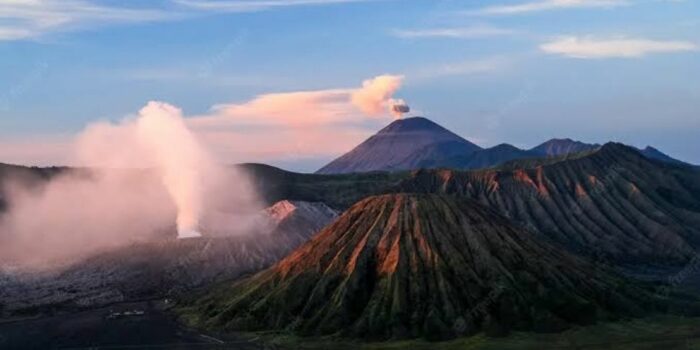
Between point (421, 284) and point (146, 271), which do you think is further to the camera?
point (146, 271)

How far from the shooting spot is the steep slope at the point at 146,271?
152750mm

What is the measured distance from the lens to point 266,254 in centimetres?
18600

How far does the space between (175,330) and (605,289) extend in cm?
6912

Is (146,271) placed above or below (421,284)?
above

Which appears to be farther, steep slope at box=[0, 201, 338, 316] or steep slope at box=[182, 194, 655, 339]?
steep slope at box=[0, 201, 338, 316]

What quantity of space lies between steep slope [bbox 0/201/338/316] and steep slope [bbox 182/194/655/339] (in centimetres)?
2255

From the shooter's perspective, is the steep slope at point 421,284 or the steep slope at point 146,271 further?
the steep slope at point 146,271

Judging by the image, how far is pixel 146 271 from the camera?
17212 cm

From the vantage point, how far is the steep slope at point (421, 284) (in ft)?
390

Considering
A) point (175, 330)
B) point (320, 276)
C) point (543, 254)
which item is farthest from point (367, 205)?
point (175, 330)

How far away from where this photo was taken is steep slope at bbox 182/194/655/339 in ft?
390

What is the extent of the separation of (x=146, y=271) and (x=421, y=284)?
2826 inches

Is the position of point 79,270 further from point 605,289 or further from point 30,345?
point 605,289

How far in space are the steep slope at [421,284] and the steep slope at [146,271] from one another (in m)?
22.6
